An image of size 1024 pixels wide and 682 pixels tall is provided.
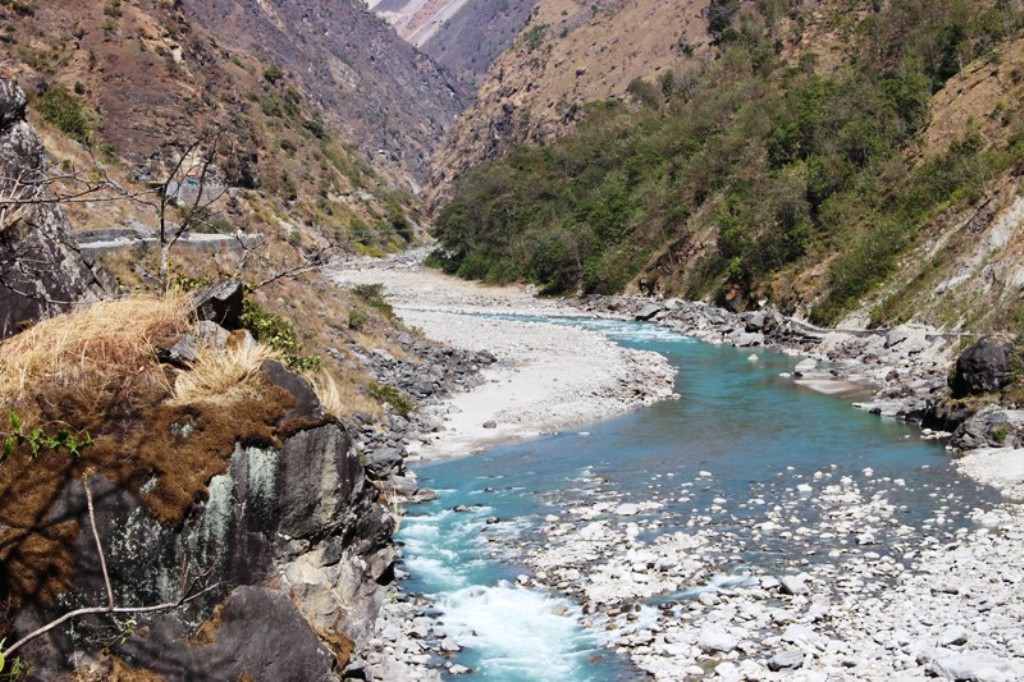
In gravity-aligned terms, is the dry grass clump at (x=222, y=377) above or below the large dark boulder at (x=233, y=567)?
above

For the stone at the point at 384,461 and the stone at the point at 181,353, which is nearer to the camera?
the stone at the point at 181,353

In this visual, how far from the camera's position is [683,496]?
19250mm

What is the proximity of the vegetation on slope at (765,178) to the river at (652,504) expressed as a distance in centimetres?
2104

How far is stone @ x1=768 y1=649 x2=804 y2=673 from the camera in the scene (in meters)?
11.2

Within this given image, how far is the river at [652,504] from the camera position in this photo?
13.1 meters

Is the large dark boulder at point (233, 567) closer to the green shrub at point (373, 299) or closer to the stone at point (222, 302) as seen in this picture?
the stone at point (222, 302)

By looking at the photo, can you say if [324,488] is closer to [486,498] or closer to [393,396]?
[486,498]

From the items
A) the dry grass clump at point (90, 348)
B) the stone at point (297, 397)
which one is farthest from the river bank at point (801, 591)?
the dry grass clump at point (90, 348)

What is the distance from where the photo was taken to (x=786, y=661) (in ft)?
36.9

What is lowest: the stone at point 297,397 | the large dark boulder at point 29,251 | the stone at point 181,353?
the stone at point 297,397

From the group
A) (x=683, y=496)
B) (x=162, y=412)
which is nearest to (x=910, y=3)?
(x=683, y=496)

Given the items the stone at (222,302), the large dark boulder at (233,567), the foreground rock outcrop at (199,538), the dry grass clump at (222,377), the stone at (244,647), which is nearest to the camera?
the foreground rock outcrop at (199,538)

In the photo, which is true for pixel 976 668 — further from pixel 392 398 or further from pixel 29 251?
pixel 392 398

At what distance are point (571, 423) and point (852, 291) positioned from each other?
23.5 meters
